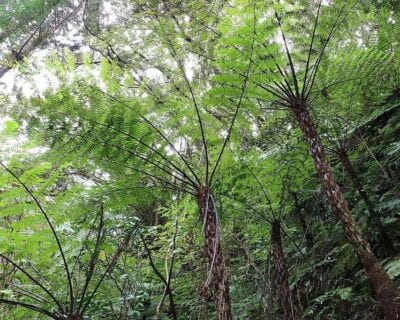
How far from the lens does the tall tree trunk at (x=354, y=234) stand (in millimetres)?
1908

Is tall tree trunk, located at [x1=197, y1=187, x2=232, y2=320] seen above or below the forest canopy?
below

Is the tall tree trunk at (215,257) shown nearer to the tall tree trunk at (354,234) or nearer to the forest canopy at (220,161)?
the forest canopy at (220,161)

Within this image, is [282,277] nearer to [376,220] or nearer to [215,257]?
[215,257]

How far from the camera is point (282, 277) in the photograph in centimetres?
252

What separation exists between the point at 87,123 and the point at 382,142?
8.68 ft

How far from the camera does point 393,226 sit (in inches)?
119

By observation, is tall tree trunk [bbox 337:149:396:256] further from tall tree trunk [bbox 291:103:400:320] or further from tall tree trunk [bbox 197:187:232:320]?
tall tree trunk [bbox 197:187:232:320]

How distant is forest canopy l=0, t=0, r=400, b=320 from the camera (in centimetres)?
233

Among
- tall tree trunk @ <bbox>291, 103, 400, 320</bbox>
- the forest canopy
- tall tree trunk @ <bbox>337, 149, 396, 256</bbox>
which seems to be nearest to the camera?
tall tree trunk @ <bbox>291, 103, 400, 320</bbox>

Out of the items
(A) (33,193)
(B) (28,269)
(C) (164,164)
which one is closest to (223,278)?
(C) (164,164)

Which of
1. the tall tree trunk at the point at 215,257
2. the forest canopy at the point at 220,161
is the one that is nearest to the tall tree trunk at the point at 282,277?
the forest canopy at the point at 220,161

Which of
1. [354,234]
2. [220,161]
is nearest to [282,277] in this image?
[354,234]

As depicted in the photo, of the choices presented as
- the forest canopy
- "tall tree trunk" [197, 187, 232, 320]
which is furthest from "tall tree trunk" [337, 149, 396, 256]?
"tall tree trunk" [197, 187, 232, 320]

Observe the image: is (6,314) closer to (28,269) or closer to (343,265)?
(28,269)
